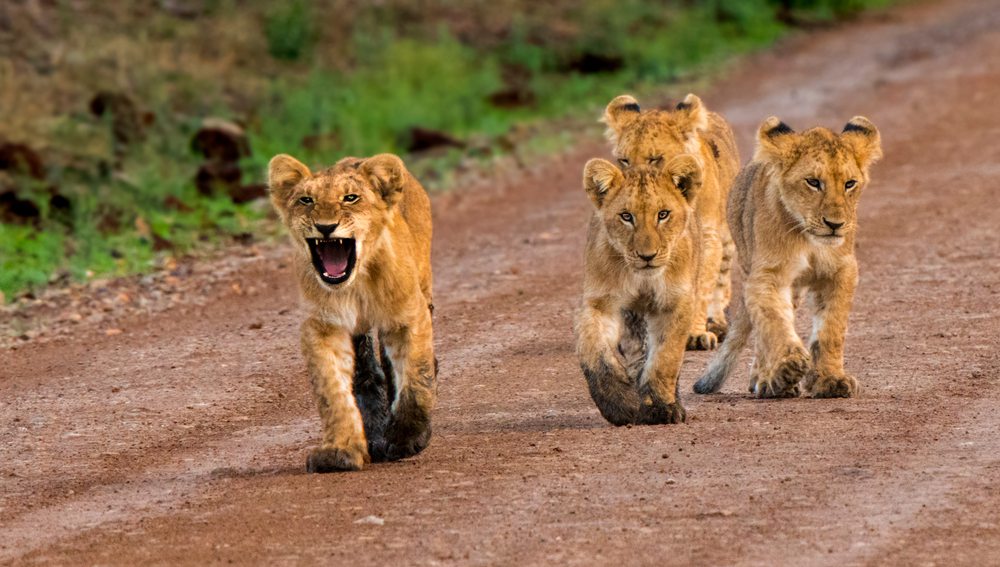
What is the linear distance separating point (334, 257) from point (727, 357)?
235 centimetres

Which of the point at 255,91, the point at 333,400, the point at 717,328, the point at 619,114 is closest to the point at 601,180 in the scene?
the point at 333,400

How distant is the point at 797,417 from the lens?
7641mm

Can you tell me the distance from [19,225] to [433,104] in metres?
6.57

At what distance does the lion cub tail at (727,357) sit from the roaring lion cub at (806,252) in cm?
16

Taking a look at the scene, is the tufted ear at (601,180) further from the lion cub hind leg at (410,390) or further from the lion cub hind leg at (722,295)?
the lion cub hind leg at (722,295)

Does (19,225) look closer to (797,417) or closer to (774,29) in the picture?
(797,417)

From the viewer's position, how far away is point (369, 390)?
744 cm

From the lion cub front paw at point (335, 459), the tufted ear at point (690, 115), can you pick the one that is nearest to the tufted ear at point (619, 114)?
the tufted ear at point (690, 115)

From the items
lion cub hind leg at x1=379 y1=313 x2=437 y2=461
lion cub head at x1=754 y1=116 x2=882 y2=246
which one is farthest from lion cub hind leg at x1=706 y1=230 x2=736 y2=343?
lion cub hind leg at x1=379 y1=313 x2=437 y2=461

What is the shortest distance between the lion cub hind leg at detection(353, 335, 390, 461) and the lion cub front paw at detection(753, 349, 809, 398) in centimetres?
172

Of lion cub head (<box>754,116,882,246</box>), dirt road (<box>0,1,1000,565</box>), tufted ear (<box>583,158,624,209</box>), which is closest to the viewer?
dirt road (<box>0,1,1000,565</box>)

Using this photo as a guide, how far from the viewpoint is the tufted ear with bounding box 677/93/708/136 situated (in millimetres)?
9820

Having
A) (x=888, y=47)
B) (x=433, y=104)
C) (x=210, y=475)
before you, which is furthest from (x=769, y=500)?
(x=888, y=47)

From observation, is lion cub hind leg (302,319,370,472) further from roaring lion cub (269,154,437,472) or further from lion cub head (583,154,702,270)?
lion cub head (583,154,702,270)
